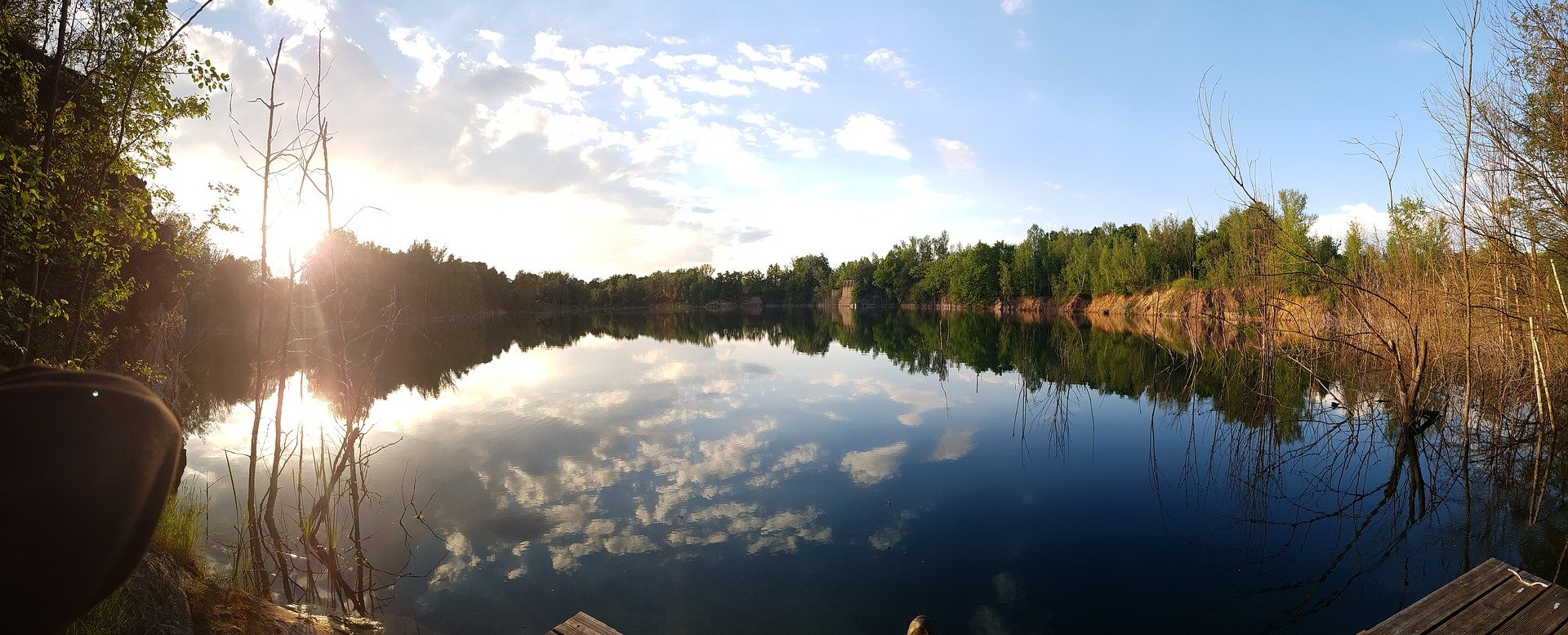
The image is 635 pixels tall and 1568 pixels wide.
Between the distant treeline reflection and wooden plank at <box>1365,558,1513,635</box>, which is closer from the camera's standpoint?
wooden plank at <box>1365,558,1513,635</box>

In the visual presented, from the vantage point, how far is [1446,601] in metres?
4.30

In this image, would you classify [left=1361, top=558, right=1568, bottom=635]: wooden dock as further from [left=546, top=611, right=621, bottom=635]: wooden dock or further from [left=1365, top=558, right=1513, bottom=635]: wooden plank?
[left=546, top=611, right=621, bottom=635]: wooden dock

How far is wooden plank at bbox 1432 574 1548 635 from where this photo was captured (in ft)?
13.2

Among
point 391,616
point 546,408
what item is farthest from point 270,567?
point 546,408

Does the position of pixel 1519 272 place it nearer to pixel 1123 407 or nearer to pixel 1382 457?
pixel 1382 457

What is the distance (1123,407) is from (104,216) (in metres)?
16.0

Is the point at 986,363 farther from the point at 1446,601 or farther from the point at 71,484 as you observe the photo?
the point at 71,484

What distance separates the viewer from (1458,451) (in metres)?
9.42

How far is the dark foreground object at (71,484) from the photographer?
1.37 meters

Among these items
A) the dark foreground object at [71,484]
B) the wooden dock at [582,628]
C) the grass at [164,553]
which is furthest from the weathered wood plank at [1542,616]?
the grass at [164,553]

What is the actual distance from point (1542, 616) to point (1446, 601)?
1.56ft

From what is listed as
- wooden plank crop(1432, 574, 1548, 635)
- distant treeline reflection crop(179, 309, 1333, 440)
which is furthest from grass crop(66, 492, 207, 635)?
wooden plank crop(1432, 574, 1548, 635)

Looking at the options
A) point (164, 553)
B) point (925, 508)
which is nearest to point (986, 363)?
point (925, 508)

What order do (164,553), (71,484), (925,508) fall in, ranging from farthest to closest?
(925,508) < (164,553) < (71,484)
